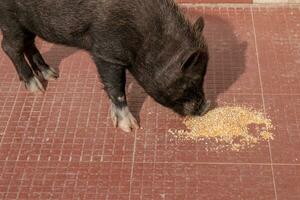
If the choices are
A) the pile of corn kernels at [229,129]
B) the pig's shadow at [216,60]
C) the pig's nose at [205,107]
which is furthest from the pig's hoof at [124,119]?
the pig's nose at [205,107]

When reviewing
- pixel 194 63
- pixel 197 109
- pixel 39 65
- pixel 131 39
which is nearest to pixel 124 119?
pixel 197 109

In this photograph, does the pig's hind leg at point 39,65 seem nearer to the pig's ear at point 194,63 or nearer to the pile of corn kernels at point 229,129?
the pile of corn kernels at point 229,129

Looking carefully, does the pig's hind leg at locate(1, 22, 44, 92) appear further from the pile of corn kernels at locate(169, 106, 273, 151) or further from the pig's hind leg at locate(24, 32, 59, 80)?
the pile of corn kernels at locate(169, 106, 273, 151)

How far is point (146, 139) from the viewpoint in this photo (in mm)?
4078

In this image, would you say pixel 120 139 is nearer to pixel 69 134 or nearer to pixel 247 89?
pixel 69 134

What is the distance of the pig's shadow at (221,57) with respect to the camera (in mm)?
4496

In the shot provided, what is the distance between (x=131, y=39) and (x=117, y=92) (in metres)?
0.58

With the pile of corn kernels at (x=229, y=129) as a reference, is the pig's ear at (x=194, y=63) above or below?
above

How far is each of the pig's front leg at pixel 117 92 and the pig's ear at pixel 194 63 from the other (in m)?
0.62

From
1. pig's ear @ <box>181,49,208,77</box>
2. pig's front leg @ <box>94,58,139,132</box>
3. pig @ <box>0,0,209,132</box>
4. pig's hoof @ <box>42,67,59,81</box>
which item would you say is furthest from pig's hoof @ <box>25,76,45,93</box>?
pig's ear @ <box>181,49,208,77</box>

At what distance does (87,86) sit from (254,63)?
5.09 ft

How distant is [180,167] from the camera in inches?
151

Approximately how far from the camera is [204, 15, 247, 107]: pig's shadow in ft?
14.8

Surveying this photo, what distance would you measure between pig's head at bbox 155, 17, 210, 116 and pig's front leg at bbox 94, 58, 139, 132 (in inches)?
14.1
